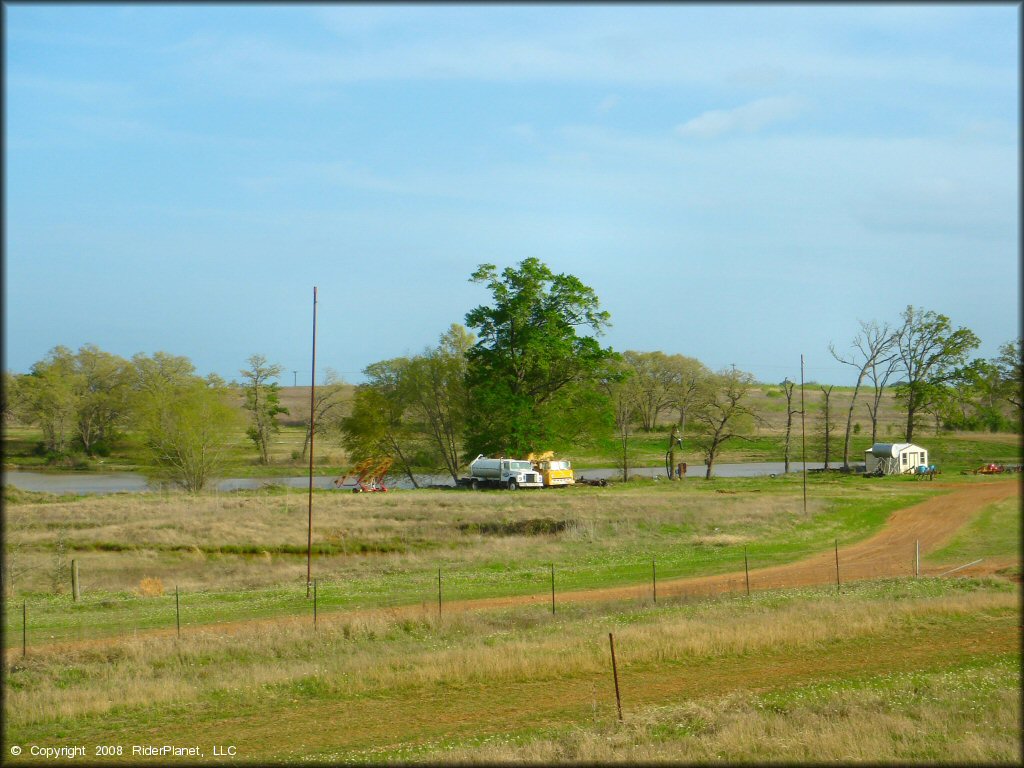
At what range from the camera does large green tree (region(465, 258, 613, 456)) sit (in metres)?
65.8

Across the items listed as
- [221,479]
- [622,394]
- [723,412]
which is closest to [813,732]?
[221,479]

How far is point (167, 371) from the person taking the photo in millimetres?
76812

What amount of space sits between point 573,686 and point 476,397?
49853mm

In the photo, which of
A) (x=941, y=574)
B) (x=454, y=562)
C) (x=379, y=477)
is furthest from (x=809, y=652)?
(x=379, y=477)

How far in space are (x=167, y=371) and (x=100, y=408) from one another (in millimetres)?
6191

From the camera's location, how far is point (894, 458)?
7162cm

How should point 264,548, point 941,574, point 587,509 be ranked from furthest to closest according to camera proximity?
1. point 587,509
2. point 264,548
3. point 941,574

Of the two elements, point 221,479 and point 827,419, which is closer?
point 221,479

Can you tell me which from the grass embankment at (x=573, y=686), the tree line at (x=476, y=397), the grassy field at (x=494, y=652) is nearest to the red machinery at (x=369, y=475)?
the tree line at (x=476, y=397)

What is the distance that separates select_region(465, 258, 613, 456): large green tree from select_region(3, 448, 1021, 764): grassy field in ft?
85.2

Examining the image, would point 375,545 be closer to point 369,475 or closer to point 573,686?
point 573,686

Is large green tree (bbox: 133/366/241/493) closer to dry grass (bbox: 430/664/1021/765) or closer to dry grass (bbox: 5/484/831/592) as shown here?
dry grass (bbox: 5/484/831/592)

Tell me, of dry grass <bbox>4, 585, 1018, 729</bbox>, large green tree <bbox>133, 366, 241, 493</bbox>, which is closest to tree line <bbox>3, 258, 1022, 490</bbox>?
large green tree <bbox>133, 366, 241, 493</bbox>

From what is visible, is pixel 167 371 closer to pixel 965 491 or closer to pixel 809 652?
pixel 965 491
